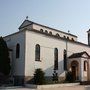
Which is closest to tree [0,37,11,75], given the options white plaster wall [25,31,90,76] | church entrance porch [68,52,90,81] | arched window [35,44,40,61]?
white plaster wall [25,31,90,76]

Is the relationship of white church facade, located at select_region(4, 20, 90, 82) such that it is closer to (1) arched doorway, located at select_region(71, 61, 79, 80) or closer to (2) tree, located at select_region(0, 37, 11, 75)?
(1) arched doorway, located at select_region(71, 61, 79, 80)

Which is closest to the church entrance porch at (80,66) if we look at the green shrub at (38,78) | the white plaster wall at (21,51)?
the green shrub at (38,78)

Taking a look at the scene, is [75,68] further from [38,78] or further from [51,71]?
[38,78]

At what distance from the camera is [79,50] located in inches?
1495

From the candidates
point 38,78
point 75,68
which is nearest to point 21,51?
point 38,78

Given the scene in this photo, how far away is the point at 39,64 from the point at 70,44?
8.90 metres

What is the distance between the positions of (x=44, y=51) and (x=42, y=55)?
766 millimetres

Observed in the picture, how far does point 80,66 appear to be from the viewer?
A: 3281 centimetres

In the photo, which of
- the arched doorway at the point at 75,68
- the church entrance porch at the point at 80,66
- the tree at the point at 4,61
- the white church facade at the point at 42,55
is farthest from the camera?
the arched doorway at the point at 75,68

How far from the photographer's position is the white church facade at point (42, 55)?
27781 mm

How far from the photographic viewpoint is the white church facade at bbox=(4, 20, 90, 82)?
27781 millimetres

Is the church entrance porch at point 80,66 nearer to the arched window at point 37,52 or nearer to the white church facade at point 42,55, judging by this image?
the white church facade at point 42,55

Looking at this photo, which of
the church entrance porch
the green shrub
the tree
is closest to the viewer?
the green shrub

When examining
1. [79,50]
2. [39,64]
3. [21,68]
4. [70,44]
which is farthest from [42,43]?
[79,50]
